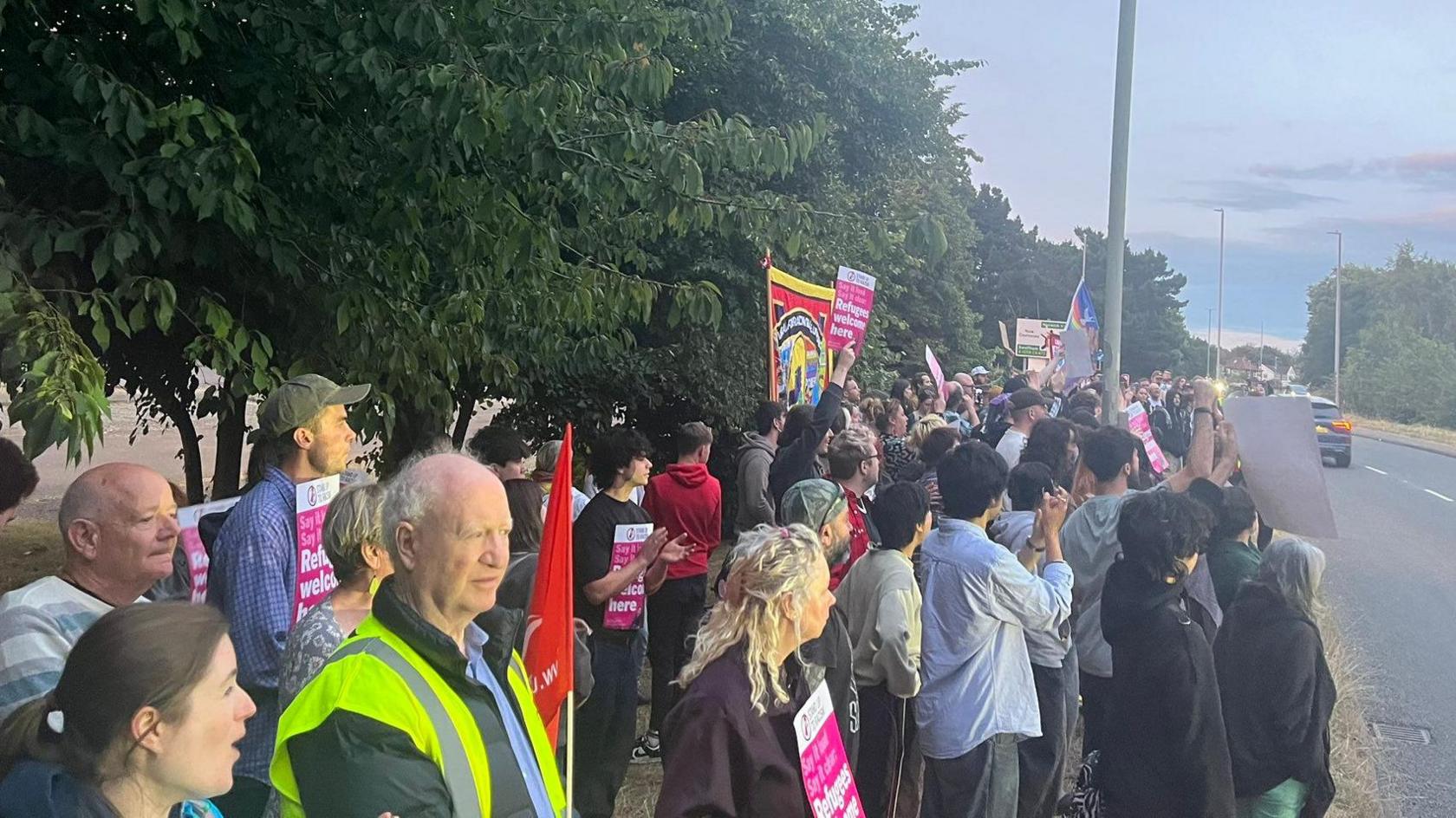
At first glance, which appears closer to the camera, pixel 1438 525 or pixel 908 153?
pixel 908 153

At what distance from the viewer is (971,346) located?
34.5m

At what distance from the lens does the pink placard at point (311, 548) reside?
3.43m

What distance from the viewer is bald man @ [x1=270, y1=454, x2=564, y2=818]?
192cm

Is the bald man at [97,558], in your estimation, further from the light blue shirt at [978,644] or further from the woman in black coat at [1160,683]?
the woman in black coat at [1160,683]

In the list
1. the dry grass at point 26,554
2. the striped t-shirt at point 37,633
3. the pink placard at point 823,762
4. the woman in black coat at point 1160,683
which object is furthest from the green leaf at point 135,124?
the dry grass at point 26,554

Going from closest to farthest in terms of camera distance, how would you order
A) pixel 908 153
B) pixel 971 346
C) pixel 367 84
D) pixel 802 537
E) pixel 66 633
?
1. pixel 66 633
2. pixel 802 537
3. pixel 367 84
4. pixel 908 153
5. pixel 971 346

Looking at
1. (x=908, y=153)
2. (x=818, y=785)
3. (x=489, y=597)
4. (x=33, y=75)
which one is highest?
(x=908, y=153)

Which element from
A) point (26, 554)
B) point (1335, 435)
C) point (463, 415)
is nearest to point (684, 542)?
point (463, 415)

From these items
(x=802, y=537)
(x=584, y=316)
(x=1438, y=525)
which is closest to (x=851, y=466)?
(x=584, y=316)

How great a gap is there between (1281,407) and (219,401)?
5.21m

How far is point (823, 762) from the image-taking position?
2.86 m

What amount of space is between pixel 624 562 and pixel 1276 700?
8.32 ft

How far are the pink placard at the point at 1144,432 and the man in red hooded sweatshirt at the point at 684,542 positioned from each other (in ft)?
14.1

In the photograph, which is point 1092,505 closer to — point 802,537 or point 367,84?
point 802,537
